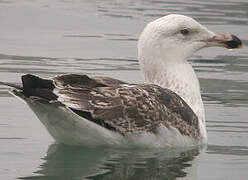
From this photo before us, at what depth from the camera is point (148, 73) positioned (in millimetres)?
11625

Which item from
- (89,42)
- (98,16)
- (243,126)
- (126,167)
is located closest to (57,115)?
(126,167)

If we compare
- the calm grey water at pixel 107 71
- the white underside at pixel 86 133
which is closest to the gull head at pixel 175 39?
the calm grey water at pixel 107 71

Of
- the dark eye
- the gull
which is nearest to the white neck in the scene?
the gull

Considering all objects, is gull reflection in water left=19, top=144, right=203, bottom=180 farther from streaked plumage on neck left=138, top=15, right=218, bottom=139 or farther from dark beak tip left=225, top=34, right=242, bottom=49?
dark beak tip left=225, top=34, right=242, bottom=49

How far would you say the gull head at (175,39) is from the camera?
11.5 m

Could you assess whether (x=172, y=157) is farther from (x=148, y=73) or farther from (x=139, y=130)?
(x=148, y=73)

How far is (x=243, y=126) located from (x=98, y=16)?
8.69 meters

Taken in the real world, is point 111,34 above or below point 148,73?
below

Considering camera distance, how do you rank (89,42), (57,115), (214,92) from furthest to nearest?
(89,42) → (214,92) → (57,115)

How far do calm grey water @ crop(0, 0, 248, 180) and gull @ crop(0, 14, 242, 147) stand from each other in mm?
199

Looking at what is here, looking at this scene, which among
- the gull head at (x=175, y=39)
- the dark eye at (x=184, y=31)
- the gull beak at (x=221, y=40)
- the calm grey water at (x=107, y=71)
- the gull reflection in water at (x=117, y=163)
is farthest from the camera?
the gull beak at (x=221, y=40)

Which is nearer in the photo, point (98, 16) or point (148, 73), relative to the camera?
point (148, 73)

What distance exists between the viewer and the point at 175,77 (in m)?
11.7

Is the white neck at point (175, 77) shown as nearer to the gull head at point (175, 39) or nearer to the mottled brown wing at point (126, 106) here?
the gull head at point (175, 39)
